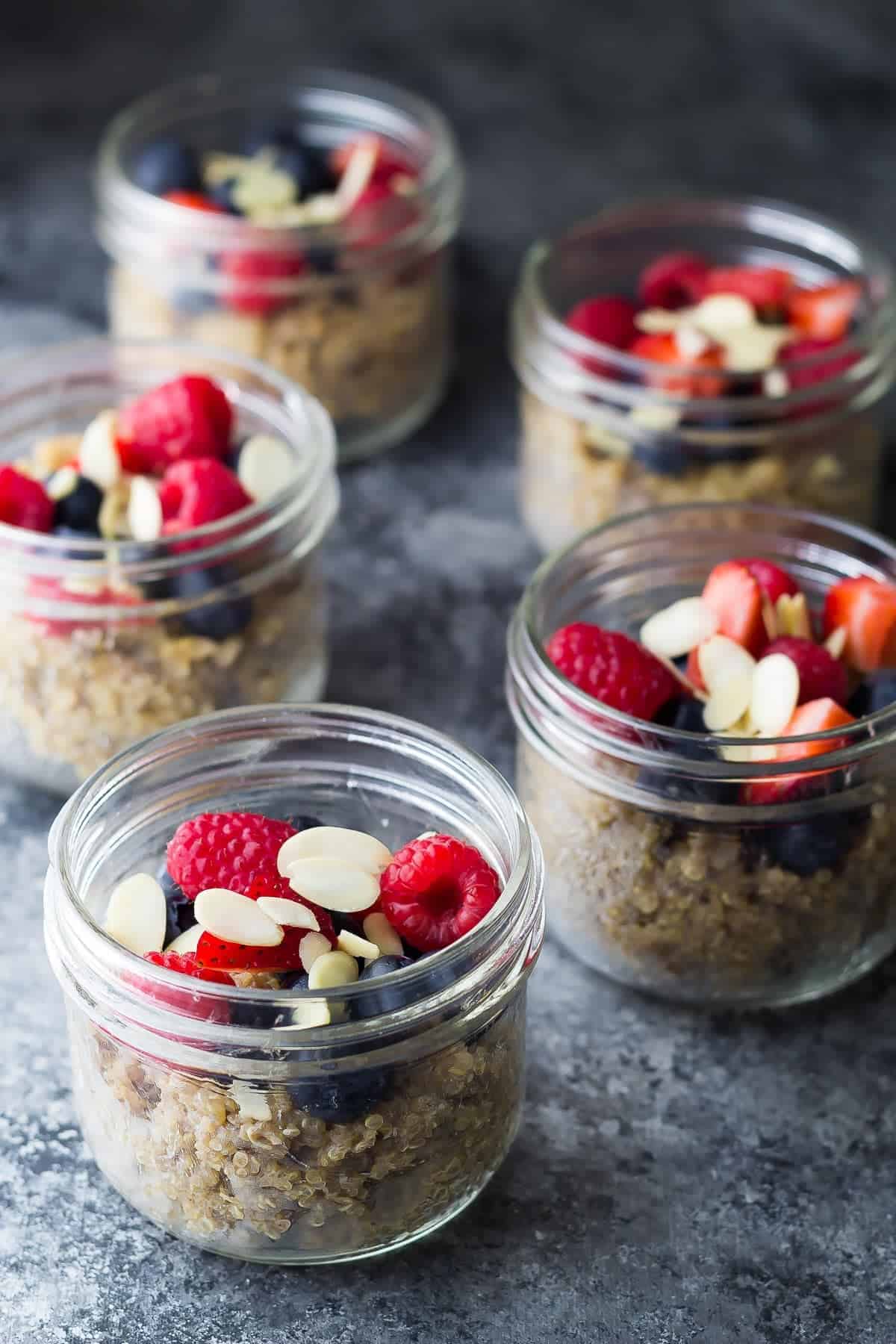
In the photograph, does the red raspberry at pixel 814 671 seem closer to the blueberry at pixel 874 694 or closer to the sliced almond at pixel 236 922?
the blueberry at pixel 874 694

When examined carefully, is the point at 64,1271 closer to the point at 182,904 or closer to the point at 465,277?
the point at 182,904

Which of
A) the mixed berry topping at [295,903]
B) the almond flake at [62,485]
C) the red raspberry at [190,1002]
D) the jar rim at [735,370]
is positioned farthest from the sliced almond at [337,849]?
the jar rim at [735,370]

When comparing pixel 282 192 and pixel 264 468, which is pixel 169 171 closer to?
pixel 282 192

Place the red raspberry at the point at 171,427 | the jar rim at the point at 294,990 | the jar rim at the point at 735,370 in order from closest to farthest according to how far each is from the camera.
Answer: the jar rim at the point at 294,990 → the red raspberry at the point at 171,427 → the jar rim at the point at 735,370

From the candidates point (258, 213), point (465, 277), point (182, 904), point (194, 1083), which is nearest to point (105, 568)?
point (182, 904)

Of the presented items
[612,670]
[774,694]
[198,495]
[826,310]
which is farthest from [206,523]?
[826,310]
